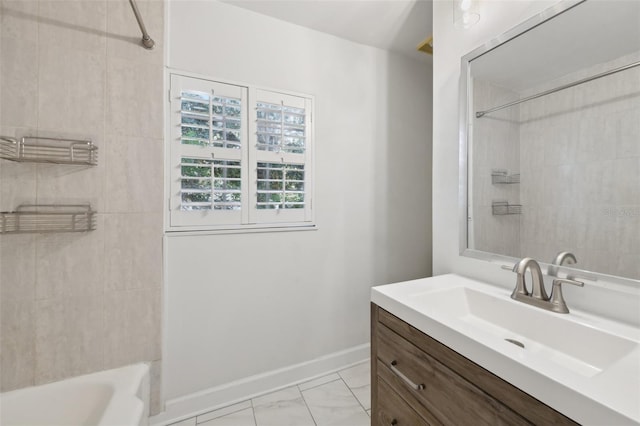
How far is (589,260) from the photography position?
2.91 feet

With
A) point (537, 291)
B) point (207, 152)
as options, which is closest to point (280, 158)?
point (207, 152)

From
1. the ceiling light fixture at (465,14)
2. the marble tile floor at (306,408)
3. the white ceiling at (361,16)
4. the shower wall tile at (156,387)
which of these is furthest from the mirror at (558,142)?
the shower wall tile at (156,387)

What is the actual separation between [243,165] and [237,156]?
6 cm

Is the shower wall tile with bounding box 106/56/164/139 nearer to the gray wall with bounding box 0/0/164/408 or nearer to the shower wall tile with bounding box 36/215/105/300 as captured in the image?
the gray wall with bounding box 0/0/164/408

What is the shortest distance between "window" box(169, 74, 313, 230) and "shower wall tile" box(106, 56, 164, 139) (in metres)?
0.07

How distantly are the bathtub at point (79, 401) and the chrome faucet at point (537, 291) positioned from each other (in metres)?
1.54

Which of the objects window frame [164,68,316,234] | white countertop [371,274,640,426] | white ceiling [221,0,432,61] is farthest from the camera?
white ceiling [221,0,432,61]

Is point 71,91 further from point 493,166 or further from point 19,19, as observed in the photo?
point 493,166

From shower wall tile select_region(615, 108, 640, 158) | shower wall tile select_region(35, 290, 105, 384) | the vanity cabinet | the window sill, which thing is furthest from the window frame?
shower wall tile select_region(615, 108, 640, 158)

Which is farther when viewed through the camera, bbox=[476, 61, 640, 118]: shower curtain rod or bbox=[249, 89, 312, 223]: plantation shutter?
bbox=[249, 89, 312, 223]: plantation shutter

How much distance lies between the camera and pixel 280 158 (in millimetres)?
1685

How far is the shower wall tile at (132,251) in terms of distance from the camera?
1.32m

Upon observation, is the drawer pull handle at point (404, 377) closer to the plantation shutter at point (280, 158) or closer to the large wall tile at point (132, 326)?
the plantation shutter at point (280, 158)

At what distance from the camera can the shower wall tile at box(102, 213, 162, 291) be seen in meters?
1.32
